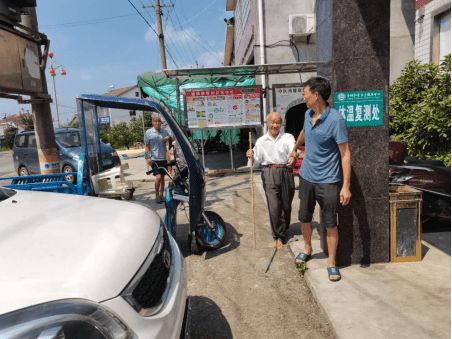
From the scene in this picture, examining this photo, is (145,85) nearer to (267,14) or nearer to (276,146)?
(267,14)

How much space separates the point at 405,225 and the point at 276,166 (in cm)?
157

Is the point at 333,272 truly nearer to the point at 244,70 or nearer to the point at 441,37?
the point at 244,70

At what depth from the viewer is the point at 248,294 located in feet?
11.5

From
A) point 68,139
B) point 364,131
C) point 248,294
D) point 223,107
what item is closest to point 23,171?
point 68,139

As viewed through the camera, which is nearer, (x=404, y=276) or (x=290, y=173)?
(x=404, y=276)

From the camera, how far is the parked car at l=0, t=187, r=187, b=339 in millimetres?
1276

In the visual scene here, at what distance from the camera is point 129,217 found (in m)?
2.20

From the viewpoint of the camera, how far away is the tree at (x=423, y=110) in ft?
19.2

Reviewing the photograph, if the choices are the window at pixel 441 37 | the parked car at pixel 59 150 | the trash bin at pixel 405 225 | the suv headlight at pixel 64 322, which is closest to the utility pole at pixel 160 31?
the parked car at pixel 59 150

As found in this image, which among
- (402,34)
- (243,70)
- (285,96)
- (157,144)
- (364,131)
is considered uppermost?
(402,34)

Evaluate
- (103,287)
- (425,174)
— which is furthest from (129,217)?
(425,174)

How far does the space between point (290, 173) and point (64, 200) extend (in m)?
2.78

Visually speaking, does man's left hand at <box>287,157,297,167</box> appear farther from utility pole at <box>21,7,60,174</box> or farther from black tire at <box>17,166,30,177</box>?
black tire at <box>17,166,30,177</box>

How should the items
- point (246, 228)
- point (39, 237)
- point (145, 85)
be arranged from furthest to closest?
point (145, 85)
point (246, 228)
point (39, 237)
